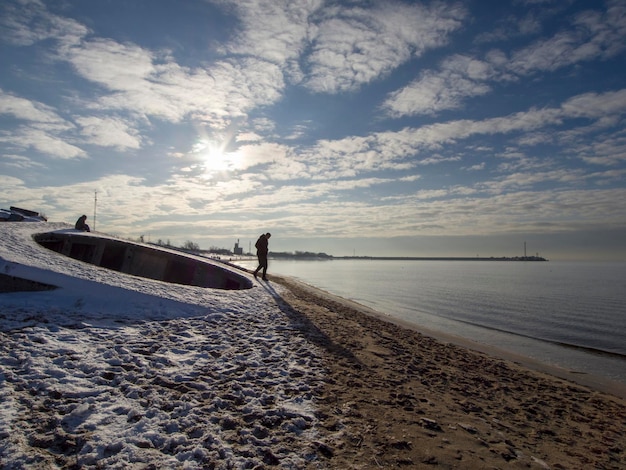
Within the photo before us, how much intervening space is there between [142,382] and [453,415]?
4.87 m

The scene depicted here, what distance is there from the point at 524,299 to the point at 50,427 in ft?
125

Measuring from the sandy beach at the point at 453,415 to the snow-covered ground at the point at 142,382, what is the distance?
58 centimetres

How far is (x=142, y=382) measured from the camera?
5.55 metres

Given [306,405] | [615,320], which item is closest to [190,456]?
[306,405]

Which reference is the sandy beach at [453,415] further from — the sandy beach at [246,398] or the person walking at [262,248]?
the person walking at [262,248]

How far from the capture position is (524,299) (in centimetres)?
3441

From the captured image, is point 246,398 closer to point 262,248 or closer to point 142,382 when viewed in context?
point 142,382

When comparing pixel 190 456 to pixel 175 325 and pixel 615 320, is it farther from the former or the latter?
pixel 615 320

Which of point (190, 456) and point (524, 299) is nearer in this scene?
point (190, 456)

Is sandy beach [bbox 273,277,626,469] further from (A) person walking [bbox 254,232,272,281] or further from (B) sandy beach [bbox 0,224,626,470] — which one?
(A) person walking [bbox 254,232,272,281]

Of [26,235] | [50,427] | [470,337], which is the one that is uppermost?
[26,235]

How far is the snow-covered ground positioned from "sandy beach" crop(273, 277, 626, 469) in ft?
1.91

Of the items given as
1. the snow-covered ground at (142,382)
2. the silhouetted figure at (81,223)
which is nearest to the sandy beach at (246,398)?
the snow-covered ground at (142,382)

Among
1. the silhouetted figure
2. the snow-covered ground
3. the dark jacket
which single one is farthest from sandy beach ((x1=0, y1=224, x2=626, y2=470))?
the silhouetted figure
